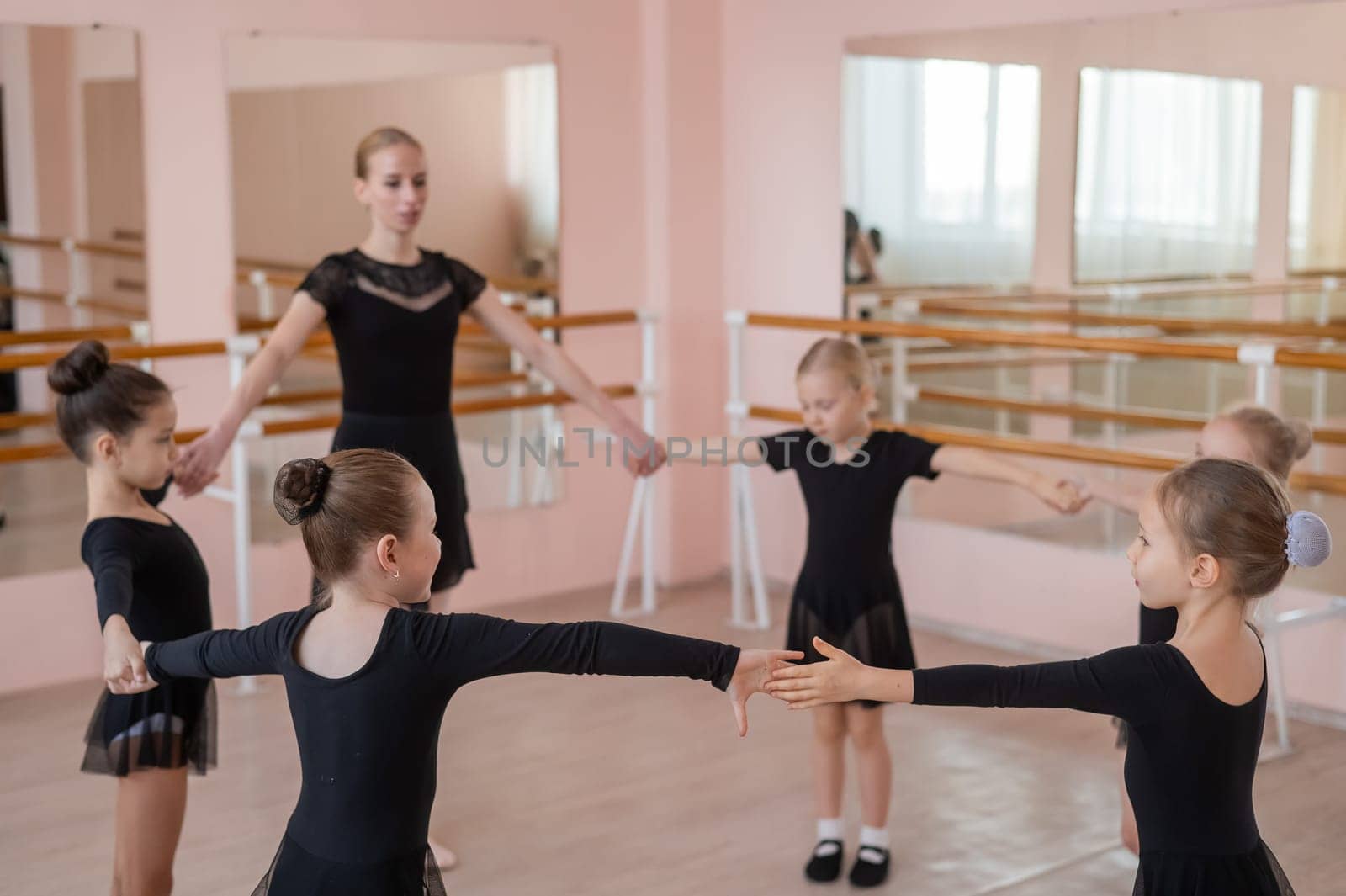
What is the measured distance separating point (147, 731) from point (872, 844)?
130cm

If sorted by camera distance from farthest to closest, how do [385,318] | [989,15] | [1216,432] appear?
[989,15]
[385,318]
[1216,432]

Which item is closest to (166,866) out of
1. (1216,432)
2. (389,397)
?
(389,397)

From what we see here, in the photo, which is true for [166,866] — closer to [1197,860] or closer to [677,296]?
[1197,860]

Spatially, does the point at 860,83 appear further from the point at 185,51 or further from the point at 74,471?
the point at 74,471

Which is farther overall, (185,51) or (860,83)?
(860,83)

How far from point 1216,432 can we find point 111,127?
2.79 metres

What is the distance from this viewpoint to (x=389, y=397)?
284 cm

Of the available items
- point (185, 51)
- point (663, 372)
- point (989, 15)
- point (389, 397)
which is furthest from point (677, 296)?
point (389, 397)

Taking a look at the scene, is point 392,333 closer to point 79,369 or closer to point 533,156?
point 79,369

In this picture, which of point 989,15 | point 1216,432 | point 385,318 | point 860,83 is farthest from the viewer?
point 860,83

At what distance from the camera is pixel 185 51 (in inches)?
156

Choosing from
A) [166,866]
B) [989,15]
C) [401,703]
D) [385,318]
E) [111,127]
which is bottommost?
[166,866]

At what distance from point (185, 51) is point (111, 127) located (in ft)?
0.95

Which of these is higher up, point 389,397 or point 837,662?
point 389,397
